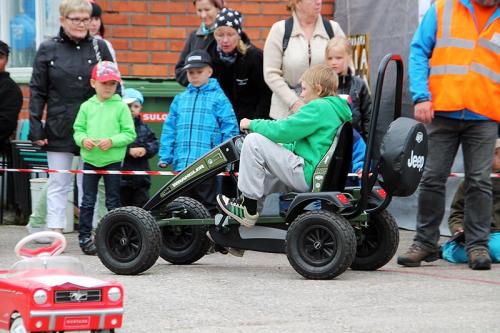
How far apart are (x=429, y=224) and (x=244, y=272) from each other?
1484mm

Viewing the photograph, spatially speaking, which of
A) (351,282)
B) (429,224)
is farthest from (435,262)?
(351,282)

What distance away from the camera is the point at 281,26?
9.70 metres

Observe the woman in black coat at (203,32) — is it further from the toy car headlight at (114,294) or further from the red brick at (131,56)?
the toy car headlight at (114,294)

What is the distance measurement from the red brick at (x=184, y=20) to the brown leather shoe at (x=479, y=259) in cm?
490

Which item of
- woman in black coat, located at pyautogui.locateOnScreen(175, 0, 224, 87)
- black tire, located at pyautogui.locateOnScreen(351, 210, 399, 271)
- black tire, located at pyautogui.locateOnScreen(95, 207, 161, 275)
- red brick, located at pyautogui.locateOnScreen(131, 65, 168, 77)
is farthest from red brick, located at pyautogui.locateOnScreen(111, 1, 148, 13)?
black tire, located at pyautogui.locateOnScreen(351, 210, 399, 271)

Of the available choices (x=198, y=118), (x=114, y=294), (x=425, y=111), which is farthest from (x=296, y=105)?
(x=114, y=294)

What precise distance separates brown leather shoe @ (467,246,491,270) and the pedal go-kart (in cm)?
69

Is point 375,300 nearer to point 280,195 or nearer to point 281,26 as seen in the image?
point 280,195

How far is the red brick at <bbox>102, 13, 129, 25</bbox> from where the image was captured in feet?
39.8

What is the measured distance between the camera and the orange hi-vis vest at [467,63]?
8305 mm

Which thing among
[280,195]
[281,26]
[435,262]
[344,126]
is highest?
[281,26]

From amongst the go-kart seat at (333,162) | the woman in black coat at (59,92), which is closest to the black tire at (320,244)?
the go-kart seat at (333,162)

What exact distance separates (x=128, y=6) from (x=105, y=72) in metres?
2.91

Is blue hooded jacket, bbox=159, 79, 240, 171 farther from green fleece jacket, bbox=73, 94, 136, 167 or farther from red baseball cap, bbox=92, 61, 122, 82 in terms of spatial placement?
red baseball cap, bbox=92, 61, 122, 82
